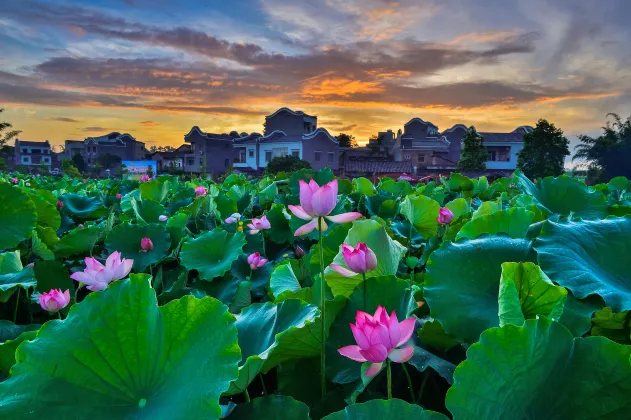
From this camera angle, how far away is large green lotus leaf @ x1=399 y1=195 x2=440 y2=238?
140 cm

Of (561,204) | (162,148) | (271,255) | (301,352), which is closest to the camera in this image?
(301,352)

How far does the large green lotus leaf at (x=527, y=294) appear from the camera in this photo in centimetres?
51

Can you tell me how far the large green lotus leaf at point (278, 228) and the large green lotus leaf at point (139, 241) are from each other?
0.36 m

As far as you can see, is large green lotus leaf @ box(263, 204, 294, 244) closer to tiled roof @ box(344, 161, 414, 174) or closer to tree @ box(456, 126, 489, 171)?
tiled roof @ box(344, 161, 414, 174)

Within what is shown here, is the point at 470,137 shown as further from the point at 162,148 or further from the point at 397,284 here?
the point at 162,148

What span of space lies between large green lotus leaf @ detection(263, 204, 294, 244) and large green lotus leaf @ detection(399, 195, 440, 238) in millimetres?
456

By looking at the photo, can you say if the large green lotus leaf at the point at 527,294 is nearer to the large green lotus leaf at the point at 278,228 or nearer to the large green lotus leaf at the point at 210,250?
the large green lotus leaf at the point at 210,250

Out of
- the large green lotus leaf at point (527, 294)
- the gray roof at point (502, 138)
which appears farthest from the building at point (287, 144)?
the large green lotus leaf at point (527, 294)

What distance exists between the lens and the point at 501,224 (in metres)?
0.84

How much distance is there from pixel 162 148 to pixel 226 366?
164 ft

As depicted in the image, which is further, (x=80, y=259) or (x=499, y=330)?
(x=80, y=259)

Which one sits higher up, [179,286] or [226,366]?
[226,366]

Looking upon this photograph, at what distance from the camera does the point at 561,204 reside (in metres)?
1.42

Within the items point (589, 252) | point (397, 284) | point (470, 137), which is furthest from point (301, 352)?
point (470, 137)
